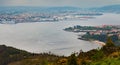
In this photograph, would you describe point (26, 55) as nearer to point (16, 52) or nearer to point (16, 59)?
point (16, 59)

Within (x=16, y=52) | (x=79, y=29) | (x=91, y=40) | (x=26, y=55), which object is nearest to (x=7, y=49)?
(x=16, y=52)

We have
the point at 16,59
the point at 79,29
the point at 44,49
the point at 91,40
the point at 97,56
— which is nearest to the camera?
the point at 97,56

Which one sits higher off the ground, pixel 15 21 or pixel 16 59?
pixel 16 59

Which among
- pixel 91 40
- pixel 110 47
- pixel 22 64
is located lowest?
pixel 91 40

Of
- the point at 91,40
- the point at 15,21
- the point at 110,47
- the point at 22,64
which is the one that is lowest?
the point at 15,21

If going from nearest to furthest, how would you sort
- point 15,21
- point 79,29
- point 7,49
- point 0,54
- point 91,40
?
point 0,54, point 7,49, point 91,40, point 79,29, point 15,21

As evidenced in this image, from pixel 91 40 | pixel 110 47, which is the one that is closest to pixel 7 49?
pixel 91 40

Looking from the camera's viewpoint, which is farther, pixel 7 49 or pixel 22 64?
pixel 7 49

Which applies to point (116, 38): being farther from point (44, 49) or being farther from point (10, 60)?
point (10, 60)

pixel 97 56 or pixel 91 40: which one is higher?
pixel 97 56
